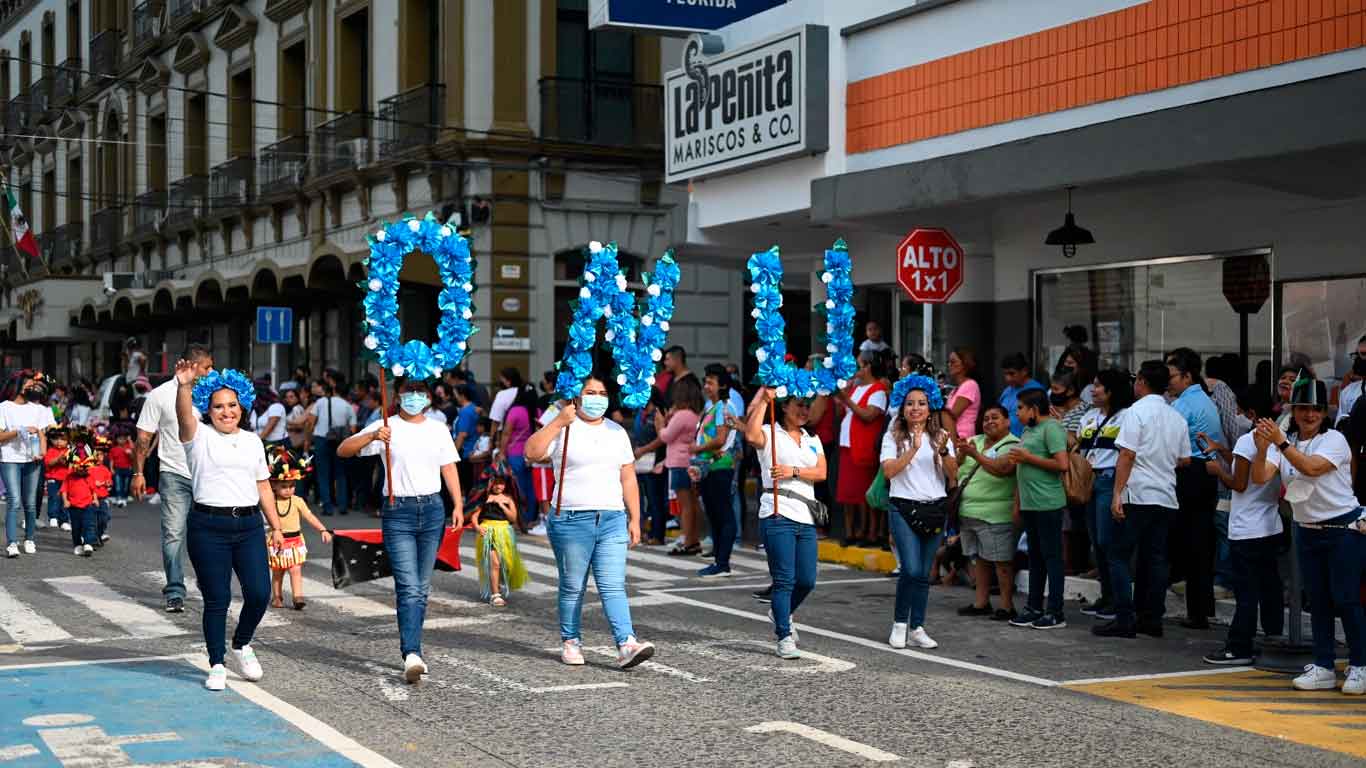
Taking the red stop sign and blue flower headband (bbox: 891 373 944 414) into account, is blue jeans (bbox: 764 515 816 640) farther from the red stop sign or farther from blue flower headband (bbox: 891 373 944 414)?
the red stop sign

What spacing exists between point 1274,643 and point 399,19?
896 inches

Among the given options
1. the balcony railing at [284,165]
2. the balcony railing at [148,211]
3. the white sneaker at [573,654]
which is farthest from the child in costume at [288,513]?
the balcony railing at [148,211]

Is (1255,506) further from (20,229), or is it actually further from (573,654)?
(20,229)

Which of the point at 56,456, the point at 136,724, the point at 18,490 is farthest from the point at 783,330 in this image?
the point at 56,456

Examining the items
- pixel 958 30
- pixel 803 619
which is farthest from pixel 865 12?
pixel 803 619

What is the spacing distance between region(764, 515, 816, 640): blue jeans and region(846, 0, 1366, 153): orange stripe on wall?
563 cm

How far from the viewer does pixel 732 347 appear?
3083 centimetres

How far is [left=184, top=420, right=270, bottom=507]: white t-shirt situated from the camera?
973 cm

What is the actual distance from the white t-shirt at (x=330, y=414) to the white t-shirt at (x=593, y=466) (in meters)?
14.3

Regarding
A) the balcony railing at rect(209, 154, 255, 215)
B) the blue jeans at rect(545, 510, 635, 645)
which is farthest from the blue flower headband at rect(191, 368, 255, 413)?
the balcony railing at rect(209, 154, 255, 215)

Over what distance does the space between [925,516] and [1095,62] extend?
5.72m

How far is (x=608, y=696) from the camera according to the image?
955 centimetres

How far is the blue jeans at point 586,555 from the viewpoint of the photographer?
413 inches

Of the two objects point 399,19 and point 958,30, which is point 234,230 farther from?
point 958,30
